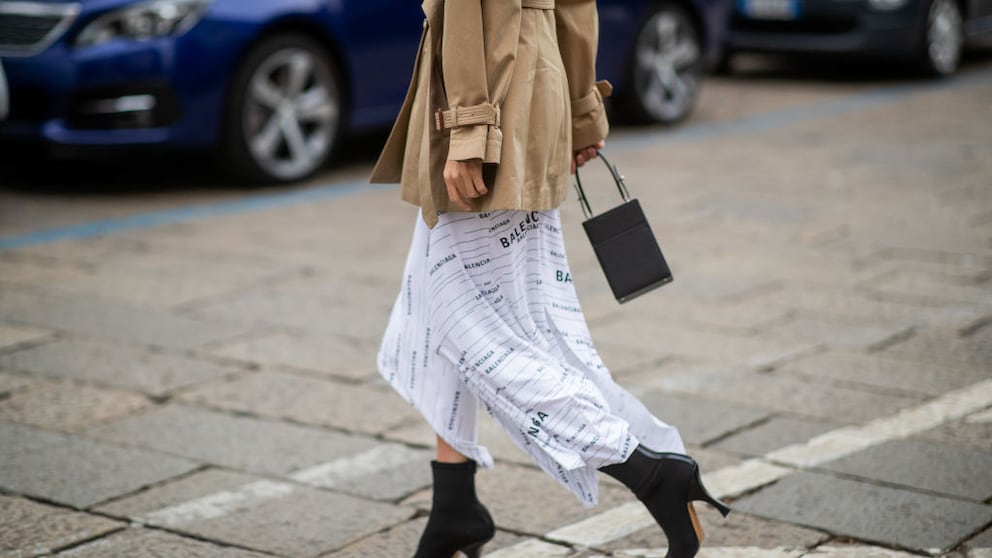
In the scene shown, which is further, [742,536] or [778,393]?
[778,393]

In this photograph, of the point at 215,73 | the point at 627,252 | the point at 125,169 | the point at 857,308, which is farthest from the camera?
the point at 125,169

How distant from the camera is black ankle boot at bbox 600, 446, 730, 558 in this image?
2869mm

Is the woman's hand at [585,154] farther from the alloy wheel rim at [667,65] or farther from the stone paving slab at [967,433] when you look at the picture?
the alloy wheel rim at [667,65]

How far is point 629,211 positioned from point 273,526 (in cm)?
117

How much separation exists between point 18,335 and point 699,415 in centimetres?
252

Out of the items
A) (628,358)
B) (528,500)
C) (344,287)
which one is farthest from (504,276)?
(344,287)

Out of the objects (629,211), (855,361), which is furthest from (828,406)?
(629,211)

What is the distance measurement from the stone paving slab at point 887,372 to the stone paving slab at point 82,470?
206cm

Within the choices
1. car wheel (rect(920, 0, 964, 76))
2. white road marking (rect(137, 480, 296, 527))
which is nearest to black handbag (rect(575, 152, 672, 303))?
white road marking (rect(137, 480, 296, 527))

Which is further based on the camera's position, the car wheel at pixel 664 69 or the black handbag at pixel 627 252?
the car wheel at pixel 664 69

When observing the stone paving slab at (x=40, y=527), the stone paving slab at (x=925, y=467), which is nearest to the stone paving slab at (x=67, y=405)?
the stone paving slab at (x=40, y=527)

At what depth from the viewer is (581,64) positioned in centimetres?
291

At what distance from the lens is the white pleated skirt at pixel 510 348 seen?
2.78 metres

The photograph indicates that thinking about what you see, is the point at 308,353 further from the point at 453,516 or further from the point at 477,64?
the point at 477,64
